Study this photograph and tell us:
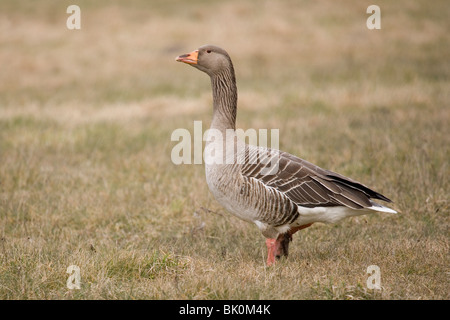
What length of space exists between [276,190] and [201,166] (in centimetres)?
439

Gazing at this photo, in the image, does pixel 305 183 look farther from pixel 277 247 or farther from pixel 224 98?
pixel 224 98

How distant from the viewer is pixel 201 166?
9898 mm

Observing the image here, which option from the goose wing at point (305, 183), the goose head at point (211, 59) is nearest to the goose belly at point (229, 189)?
the goose wing at point (305, 183)

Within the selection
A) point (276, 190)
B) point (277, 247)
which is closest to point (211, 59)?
point (276, 190)

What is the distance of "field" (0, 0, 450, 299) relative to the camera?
5301 mm

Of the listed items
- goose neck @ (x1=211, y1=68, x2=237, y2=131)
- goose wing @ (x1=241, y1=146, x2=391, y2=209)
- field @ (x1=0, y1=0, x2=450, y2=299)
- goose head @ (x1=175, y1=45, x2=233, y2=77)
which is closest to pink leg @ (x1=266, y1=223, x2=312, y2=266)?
field @ (x1=0, y1=0, x2=450, y2=299)

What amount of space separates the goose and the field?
1.54 ft

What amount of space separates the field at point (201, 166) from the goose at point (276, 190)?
1.54ft

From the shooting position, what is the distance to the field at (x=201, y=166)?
5.30 m
